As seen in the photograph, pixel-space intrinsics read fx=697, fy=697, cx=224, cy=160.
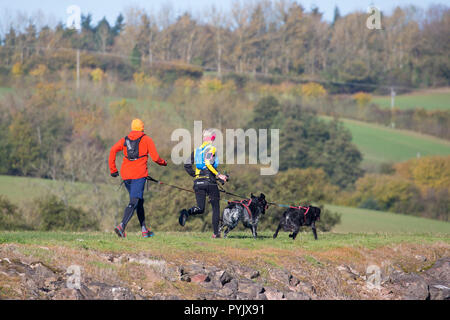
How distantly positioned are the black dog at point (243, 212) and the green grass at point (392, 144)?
312 feet

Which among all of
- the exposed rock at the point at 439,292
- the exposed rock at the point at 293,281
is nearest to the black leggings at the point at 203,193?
the exposed rock at the point at 293,281

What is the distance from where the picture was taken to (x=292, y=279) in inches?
564

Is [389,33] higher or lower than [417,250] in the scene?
higher

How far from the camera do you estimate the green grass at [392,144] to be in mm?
109875

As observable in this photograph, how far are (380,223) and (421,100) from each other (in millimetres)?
63431

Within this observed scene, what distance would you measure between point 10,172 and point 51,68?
2768 cm

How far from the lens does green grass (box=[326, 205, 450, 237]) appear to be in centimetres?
6756

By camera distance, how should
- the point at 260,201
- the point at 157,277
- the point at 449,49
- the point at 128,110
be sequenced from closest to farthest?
the point at 157,277, the point at 260,201, the point at 128,110, the point at 449,49

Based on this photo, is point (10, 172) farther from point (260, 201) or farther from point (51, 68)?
point (260, 201)

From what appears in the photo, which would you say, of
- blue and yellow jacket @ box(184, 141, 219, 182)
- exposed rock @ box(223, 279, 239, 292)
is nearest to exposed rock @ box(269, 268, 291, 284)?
exposed rock @ box(223, 279, 239, 292)

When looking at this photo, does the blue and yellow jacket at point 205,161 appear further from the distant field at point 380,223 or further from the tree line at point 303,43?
the tree line at point 303,43

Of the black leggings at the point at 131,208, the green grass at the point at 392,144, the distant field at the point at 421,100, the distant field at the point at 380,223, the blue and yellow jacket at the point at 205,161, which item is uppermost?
the distant field at the point at 421,100

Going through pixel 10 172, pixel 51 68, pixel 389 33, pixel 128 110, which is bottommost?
pixel 10 172
